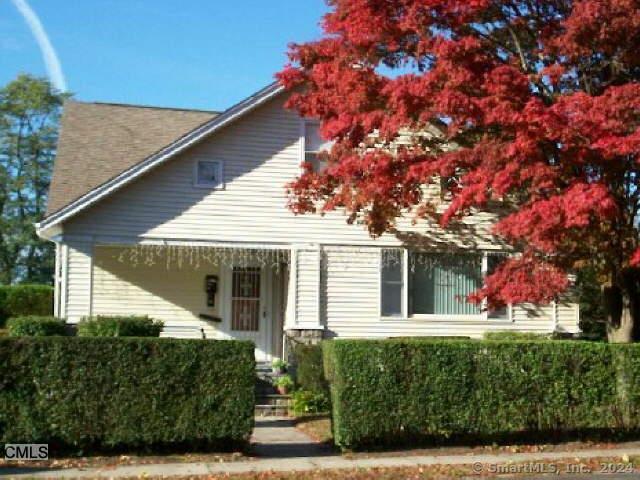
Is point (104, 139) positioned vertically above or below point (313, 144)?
above

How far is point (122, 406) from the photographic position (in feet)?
34.0

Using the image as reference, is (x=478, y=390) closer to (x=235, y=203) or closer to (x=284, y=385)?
(x=284, y=385)

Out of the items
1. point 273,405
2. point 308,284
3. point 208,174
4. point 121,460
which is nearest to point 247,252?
point 308,284

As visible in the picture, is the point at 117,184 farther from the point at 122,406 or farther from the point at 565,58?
the point at 565,58

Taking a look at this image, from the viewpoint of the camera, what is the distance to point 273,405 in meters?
15.2

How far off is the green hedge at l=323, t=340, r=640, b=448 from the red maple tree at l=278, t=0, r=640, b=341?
43.2 inches

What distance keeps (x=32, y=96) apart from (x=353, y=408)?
131 ft

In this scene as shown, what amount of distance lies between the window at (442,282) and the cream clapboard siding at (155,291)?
434 cm

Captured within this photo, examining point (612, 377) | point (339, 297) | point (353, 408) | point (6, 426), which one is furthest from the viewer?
point (339, 297)

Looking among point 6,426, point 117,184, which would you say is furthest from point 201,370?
point 117,184

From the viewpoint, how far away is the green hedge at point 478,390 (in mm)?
11008

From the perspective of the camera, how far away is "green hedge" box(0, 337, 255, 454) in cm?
1016

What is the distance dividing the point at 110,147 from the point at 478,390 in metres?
11.0

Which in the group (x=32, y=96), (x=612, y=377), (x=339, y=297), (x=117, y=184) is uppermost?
(x=32, y=96)
